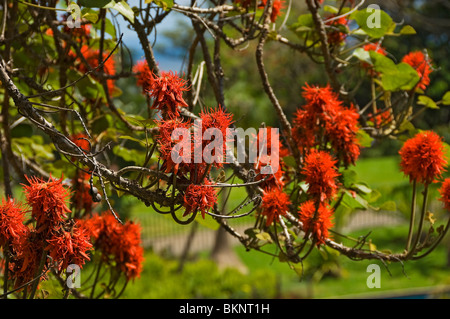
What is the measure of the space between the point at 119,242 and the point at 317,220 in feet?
1.91

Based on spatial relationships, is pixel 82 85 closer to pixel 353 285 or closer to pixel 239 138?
pixel 239 138

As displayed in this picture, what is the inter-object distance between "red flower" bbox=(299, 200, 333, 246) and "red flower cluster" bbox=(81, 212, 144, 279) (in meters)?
0.51

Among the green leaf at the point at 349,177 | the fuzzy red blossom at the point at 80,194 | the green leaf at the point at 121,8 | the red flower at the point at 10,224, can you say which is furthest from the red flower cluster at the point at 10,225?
the green leaf at the point at 349,177

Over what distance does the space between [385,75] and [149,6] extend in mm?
759

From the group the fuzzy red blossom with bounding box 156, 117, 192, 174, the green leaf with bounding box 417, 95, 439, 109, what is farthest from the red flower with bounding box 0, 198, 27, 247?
the green leaf with bounding box 417, 95, 439, 109

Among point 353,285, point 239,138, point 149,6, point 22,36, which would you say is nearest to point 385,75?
point 239,138

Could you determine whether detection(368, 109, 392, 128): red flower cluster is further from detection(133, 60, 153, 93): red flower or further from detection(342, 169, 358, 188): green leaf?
detection(133, 60, 153, 93): red flower

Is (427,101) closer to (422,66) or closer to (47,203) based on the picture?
(422,66)

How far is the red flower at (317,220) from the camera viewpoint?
120 centimetres

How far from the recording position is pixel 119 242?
58.2 inches

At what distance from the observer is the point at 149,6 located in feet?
5.03

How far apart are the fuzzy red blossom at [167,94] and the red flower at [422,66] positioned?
3.35 feet
